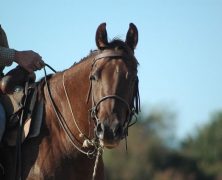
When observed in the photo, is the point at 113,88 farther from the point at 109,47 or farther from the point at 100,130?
the point at 109,47

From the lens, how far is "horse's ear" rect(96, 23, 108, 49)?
9.12m

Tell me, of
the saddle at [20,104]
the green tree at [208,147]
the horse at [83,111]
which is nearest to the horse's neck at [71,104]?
the horse at [83,111]

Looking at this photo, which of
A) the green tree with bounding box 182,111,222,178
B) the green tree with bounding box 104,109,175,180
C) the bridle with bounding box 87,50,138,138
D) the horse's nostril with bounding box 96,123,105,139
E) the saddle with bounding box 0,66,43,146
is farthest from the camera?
the green tree with bounding box 182,111,222,178

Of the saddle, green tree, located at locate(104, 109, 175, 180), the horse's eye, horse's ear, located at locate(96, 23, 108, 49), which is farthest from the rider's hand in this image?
green tree, located at locate(104, 109, 175, 180)

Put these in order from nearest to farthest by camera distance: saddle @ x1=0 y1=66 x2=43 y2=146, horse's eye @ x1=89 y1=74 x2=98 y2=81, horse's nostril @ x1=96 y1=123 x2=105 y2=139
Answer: horse's nostril @ x1=96 y1=123 x2=105 y2=139, horse's eye @ x1=89 y1=74 x2=98 y2=81, saddle @ x1=0 y1=66 x2=43 y2=146

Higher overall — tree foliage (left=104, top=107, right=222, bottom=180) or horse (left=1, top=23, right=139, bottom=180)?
tree foliage (left=104, top=107, right=222, bottom=180)

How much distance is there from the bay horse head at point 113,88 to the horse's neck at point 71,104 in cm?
26

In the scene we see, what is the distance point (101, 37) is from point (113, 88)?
85 cm

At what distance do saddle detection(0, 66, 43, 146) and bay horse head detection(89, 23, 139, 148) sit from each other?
2.86 ft

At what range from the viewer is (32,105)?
30.7 feet

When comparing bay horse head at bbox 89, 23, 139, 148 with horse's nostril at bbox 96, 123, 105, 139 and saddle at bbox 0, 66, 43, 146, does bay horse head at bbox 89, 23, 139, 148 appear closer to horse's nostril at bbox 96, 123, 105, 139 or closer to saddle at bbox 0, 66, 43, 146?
horse's nostril at bbox 96, 123, 105, 139

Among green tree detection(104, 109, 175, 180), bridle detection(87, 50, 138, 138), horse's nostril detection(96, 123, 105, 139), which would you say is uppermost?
green tree detection(104, 109, 175, 180)

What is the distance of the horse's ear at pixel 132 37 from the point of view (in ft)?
30.4

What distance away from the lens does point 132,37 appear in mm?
9297
